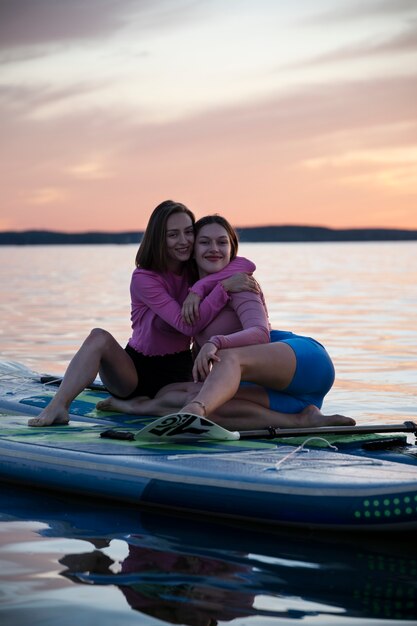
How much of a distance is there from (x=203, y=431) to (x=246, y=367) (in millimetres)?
475

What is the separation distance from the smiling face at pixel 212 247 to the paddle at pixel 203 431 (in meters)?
1.10

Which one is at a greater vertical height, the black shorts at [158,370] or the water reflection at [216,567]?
the black shorts at [158,370]

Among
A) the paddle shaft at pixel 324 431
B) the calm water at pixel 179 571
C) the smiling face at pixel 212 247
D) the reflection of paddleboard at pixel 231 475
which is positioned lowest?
the calm water at pixel 179 571

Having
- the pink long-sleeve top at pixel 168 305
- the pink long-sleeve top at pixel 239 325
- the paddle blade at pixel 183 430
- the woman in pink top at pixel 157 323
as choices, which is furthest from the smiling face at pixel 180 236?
the paddle blade at pixel 183 430

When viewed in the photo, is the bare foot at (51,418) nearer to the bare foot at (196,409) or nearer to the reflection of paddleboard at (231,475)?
the reflection of paddleboard at (231,475)

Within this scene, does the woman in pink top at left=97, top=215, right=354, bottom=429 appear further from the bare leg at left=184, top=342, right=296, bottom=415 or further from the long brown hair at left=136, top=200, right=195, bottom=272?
the long brown hair at left=136, top=200, right=195, bottom=272

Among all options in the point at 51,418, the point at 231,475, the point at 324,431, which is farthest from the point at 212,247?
the point at 231,475

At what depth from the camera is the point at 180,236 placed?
627 cm

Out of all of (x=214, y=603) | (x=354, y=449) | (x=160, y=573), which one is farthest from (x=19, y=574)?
(x=354, y=449)

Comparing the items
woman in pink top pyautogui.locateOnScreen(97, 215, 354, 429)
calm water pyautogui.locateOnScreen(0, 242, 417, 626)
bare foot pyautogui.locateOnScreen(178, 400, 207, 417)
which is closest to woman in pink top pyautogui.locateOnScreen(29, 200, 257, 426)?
woman in pink top pyautogui.locateOnScreen(97, 215, 354, 429)

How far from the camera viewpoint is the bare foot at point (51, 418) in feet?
20.1

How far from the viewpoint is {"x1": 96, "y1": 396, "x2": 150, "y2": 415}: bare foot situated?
652 cm

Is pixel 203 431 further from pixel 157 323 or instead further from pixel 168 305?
pixel 157 323

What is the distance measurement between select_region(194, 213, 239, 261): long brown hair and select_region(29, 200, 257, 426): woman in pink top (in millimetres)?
68
